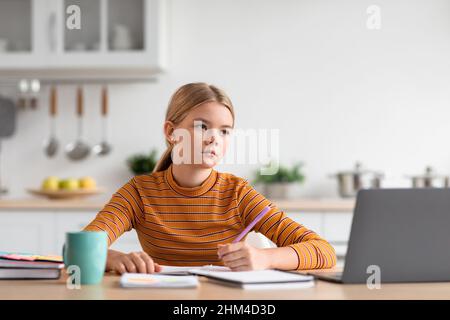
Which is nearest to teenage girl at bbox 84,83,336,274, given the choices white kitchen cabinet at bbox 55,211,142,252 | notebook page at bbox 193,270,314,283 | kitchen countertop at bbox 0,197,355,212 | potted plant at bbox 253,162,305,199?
notebook page at bbox 193,270,314,283

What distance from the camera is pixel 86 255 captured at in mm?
1242

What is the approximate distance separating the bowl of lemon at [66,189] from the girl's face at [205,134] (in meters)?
1.94

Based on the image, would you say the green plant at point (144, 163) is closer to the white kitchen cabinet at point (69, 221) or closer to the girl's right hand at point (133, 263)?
the white kitchen cabinet at point (69, 221)

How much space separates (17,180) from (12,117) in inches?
13.6

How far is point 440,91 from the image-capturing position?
12.3 ft

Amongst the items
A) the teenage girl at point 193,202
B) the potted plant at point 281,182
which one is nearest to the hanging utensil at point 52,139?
the potted plant at point 281,182

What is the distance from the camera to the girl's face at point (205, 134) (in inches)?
63.7

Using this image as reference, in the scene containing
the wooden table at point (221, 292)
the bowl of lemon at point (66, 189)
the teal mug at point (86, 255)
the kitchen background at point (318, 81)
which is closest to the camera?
the wooden table at point (221, 292)

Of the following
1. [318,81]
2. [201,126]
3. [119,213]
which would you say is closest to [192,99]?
[201,126]

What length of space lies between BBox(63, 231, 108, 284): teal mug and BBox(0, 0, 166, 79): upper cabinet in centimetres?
236

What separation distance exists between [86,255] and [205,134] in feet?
1.63

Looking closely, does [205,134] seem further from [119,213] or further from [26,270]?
[26,270]
